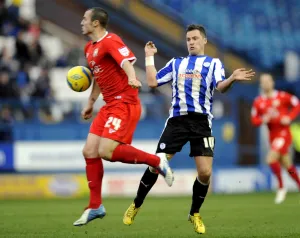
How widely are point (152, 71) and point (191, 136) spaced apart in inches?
32.2

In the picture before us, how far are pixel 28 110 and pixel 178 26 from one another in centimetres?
478

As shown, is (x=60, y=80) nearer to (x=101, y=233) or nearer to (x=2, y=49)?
(x=2, y=49)

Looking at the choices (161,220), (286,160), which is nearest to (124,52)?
(161,220)

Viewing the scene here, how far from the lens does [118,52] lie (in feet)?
27.0

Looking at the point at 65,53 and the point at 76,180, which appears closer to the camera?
the point at 76,180

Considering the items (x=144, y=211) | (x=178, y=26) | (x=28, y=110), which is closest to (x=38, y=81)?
(x=28, y=110)

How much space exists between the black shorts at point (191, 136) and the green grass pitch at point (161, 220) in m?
0.89

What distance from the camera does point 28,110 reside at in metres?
16.8

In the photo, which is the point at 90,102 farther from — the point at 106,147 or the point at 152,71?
the point at 152,71

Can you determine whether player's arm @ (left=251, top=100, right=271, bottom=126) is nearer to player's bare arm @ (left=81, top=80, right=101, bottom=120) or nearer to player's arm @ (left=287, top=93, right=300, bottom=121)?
player's arm @ (left=287, top=93, right=300, bottom=121)

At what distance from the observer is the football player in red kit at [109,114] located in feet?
26.9

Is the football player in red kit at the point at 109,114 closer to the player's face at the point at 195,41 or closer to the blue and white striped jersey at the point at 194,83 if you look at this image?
the blue and white striped jersey at the point at 194,83

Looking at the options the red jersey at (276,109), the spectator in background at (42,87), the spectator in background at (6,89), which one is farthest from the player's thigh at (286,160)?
the spectator in background at (6,89)

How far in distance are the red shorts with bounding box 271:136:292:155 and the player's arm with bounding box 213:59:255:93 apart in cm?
663
